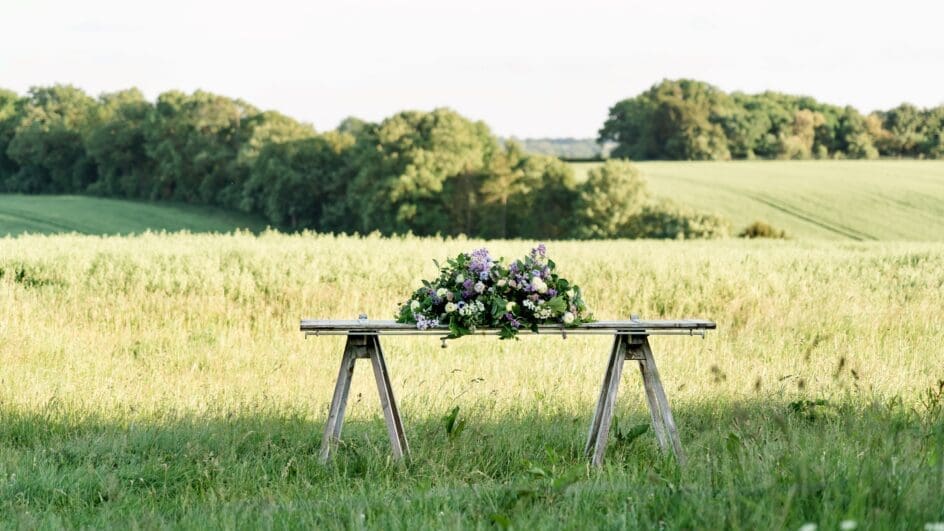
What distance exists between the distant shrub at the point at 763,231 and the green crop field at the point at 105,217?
105ft

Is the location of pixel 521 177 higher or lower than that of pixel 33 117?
lower

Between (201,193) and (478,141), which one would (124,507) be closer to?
(478,141)

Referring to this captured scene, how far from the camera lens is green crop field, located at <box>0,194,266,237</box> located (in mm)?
57188

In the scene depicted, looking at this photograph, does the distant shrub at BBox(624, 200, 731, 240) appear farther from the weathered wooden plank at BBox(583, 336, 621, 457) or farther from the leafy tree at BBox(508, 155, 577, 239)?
the weathered wooden plank at BBox(583, 336, 621, 457)

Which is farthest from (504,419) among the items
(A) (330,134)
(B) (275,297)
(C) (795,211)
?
(A) (330,134)

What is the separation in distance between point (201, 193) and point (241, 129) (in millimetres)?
6799

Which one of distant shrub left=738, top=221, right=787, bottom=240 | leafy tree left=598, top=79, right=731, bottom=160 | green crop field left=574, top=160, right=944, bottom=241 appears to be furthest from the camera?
leafy tree left=598, top=79, right=731, bottom=160

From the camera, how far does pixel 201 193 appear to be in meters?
73.2

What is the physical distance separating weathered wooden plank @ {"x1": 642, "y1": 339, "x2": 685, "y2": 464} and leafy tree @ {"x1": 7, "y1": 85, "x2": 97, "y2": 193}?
80.3 metres

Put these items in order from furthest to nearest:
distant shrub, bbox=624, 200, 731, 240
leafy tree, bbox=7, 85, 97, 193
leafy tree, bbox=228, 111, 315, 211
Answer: leafy tree, bbox=7, 85, 97, 193 < leafy tree, bbox=228, 111, 315, 211 < distant shrub, bbox=624, 200, 731, 240

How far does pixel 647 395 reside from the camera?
6848 millimetres

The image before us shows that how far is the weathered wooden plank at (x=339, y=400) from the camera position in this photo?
6.74 metres

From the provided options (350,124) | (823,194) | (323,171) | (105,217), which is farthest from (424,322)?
(350,124)

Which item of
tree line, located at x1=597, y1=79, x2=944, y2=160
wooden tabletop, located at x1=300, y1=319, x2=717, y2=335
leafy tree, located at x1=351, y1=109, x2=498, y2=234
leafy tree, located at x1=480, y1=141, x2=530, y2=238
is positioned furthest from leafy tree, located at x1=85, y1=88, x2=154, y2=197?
wooden tabletop, located at x1=300, y1=319, x2=717, y2=335
